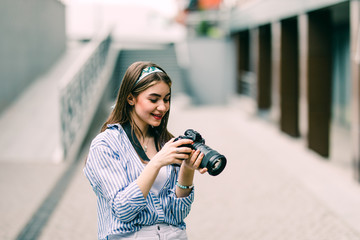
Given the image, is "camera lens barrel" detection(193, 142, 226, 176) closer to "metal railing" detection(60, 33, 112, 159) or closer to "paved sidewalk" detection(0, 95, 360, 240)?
"paved sidewalk" detection(0, 95, 360, 240)

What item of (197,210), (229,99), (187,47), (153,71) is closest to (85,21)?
(187,47)

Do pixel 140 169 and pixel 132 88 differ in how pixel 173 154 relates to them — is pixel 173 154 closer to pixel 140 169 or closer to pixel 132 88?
pixel 140 169

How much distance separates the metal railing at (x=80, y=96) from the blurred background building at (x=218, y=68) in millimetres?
23

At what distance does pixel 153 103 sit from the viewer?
7.07 ft

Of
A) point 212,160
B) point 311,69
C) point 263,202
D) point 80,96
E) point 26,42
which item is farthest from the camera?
point 26,42

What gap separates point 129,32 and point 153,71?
24396 mm

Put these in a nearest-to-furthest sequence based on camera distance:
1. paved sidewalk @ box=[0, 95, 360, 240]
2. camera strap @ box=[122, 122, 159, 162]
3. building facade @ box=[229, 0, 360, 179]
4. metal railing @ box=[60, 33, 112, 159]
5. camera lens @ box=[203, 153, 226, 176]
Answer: camera lens @ box=[203, 153, 226, 176] → camera strap @ box=[122, 122, 159, 162] → paved sidewalk @ box=[0, 95, 360, 240] → building facade @ box=[229, 0, 360, 179] → metal railing @ box=[60, 33, 112, 159]

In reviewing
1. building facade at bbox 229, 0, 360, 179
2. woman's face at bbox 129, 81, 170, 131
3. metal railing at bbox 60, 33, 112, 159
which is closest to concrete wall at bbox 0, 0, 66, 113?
metal railing at bbox 60, 33, 112, 159

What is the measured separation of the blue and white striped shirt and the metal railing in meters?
6.81

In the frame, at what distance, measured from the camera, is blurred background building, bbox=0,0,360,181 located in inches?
368

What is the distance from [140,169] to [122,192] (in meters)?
0.13

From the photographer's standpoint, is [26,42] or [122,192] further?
[26,42]

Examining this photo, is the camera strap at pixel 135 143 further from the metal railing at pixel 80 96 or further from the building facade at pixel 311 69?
the metal railing at pixel 80 96

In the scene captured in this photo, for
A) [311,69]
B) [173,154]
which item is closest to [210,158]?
[173,154]
